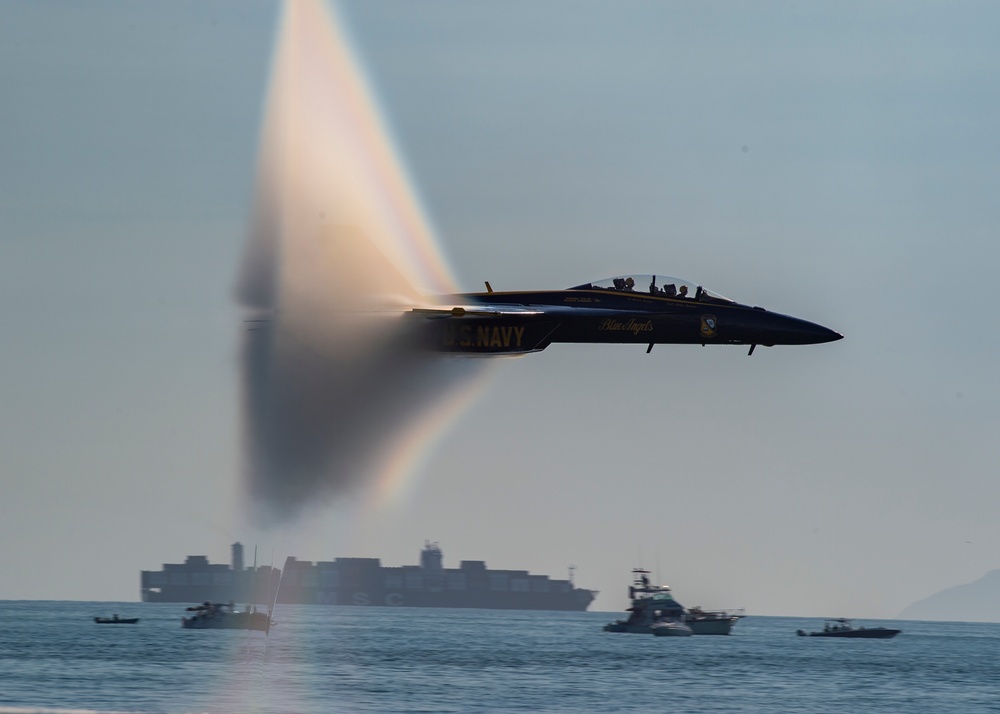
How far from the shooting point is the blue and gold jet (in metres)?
45.2

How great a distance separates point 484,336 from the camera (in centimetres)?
4522

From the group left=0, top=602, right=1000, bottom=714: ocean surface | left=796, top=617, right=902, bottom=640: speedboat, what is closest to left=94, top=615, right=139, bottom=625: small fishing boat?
left=0, top=602, right=1000, bottom=714: ocean surface

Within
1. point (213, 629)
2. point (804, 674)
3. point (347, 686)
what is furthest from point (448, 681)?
point (213, 629)

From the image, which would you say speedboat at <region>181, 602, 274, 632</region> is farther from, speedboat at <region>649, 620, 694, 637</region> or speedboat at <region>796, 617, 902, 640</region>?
speedboat at <region>796, 617, 902, 640</region>

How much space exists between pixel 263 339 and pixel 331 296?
2.92 meters

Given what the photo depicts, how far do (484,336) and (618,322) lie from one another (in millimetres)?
4635

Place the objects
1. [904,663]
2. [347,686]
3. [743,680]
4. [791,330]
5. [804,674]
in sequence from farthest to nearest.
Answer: [904,663] < [804,674] < [743,680] < [347,686] < [791,330]

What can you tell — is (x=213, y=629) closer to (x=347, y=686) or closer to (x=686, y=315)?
(x=347, y=686)

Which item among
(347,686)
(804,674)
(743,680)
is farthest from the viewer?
(804,674)

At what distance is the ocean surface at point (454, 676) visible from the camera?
2608 inches

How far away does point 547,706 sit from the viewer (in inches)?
2534

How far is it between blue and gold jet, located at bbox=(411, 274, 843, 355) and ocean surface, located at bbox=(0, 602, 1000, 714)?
23.0m

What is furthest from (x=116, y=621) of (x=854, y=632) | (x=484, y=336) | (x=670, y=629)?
(x=484, y=336)

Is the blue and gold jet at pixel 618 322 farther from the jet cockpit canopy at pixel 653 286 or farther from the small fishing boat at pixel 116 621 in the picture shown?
the small fishing boat at pixel 116 621
